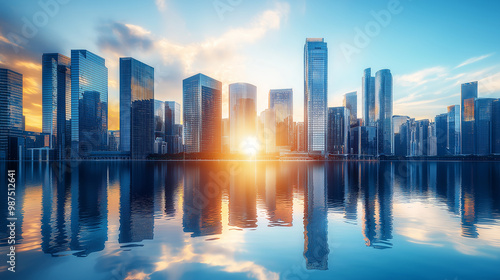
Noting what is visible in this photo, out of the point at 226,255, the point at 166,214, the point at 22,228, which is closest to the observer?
the point at 226,255

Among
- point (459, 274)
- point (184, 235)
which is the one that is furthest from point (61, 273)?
point (459, 274)

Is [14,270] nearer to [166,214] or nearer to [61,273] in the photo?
[61,273]

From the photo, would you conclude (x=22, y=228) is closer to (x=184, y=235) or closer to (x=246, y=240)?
(x=184, y=235)

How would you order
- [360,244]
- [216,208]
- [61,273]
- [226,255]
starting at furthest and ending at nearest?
[216,208]
[360,244]
[226,255]
[61,273]

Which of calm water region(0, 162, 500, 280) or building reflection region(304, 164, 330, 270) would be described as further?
building reflection region(304, 164, 330, 270)

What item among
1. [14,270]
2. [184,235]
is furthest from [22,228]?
[184,235]

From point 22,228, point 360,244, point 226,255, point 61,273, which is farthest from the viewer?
point 22,228

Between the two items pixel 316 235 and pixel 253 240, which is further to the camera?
pixel 316 235

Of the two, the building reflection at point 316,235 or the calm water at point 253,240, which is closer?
the calm water at point 253,240

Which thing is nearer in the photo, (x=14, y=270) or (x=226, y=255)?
(x=14, y=270)

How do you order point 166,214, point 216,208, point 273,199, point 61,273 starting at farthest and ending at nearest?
point 273,199, point 216,208, point 166,214, point 61,273
